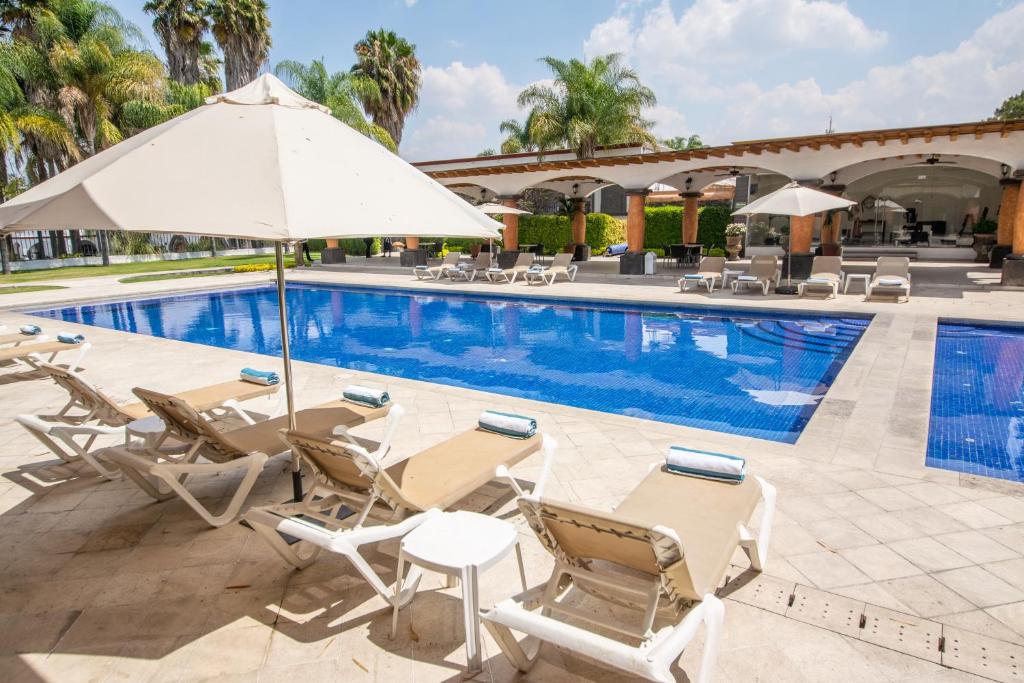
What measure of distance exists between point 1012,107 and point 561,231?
43.5 metres

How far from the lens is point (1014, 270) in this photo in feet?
44.7

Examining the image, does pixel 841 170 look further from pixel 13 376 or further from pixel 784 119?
pixel 784 119

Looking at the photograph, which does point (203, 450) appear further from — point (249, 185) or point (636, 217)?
point (636, 217)

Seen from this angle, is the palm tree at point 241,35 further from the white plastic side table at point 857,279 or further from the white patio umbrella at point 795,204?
the white plastic side table at point 857,279

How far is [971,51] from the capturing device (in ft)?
66.5

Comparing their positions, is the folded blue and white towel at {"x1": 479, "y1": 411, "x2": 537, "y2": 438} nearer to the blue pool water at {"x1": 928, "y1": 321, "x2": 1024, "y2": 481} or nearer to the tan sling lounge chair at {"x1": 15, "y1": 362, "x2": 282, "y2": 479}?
the tan sling lounge chair at {"x1": 15, "y1": 362, "x2": 282, "y2": 479}

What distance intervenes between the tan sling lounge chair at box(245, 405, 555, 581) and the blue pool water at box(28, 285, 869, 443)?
385 centimetres

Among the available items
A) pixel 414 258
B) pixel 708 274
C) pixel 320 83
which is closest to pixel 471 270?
pixel 414 258

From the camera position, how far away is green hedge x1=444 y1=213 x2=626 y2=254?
88.0 feet

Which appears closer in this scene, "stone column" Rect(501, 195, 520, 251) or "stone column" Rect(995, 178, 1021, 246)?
"stone column" Rect(995, 178, 1021, 246)

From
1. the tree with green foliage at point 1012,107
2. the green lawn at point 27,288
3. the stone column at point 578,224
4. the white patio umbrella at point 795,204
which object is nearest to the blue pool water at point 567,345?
the white patio umbrella at point 795,204

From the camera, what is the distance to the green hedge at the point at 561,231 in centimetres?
2683

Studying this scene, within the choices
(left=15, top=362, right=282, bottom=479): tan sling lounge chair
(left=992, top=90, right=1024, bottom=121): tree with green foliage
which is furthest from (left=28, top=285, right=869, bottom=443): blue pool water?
(left=992, top=90, right=1024, bottom=121): tree with green foliage

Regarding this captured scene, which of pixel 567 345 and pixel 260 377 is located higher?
pixel 260 377
